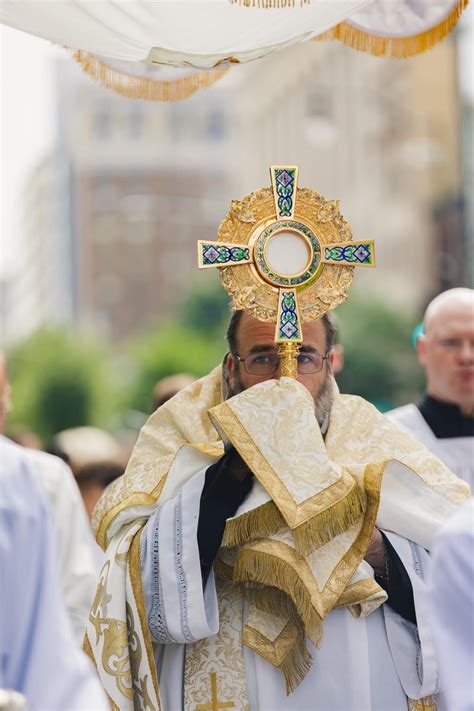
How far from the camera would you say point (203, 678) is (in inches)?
178

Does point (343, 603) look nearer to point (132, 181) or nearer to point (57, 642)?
point (57, 642)

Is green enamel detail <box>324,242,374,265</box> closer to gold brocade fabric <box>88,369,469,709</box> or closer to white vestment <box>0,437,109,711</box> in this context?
gold brocade fabric <box>88,369,469,709</box>

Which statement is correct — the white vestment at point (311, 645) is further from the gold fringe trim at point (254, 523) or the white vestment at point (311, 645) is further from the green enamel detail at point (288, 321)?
the green enamel detail at point (288, 321)

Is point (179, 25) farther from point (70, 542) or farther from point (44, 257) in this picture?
point (44, 257)

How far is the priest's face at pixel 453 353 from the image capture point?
242 inches

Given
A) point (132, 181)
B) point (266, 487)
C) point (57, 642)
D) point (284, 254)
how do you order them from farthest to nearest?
1. point (132, 181)
2. point (284, 254)
3. point (266, 487)
4. point (57, 642)

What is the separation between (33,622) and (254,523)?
1166 mm

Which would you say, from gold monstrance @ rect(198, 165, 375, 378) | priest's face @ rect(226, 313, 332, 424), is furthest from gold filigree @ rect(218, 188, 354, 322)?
priest's face @ rect(226, 313, 332, 424)

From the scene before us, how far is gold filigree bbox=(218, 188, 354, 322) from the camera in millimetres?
4523

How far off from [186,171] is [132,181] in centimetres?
342

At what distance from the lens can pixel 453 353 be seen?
6.15m

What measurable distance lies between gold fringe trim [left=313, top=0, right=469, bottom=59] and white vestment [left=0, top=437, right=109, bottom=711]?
8.99 feet

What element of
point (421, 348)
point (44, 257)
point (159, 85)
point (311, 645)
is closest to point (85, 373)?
point (421, 348)

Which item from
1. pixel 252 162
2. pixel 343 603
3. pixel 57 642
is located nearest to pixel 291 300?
pixel 343 603
